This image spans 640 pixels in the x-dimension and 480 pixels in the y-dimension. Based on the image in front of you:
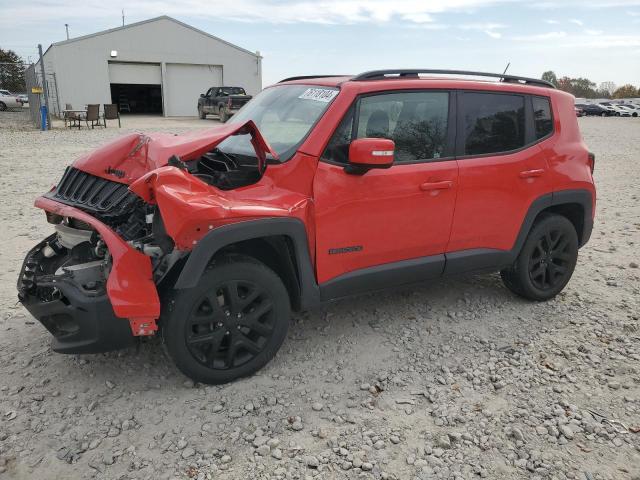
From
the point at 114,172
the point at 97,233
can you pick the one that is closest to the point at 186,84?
the point at 114,172

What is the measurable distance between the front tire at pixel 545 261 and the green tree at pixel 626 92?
315 feet

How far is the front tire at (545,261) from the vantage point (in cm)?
431

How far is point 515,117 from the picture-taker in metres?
4.07

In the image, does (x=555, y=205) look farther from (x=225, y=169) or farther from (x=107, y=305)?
(x=107, y=305)

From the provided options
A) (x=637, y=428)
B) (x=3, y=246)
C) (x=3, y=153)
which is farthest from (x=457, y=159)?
(x=3, y=153)

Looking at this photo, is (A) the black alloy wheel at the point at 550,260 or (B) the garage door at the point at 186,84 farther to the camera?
(B) the garage door at the point at 186,84

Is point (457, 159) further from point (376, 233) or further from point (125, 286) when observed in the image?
point (125, 286)

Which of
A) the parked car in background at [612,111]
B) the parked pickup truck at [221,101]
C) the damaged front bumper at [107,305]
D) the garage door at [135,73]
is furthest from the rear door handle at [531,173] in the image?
the parked car in background at [612,111]

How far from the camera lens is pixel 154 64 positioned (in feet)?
98.0

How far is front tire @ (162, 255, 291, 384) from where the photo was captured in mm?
2928

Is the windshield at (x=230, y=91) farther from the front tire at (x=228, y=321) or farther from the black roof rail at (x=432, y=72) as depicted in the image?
the front tire at (x=228, y=321)

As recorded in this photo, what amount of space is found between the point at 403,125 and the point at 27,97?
33992 mm

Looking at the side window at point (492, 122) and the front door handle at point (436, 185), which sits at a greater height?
the side window at point (492, 122)

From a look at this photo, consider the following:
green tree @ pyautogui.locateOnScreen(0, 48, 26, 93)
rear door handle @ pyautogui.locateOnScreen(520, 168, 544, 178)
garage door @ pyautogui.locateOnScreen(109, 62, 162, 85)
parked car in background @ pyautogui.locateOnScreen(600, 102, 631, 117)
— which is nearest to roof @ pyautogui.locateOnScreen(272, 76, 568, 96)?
rear door handle @ pyautogui.locateOnScreen(520, 168, 544, 178)
